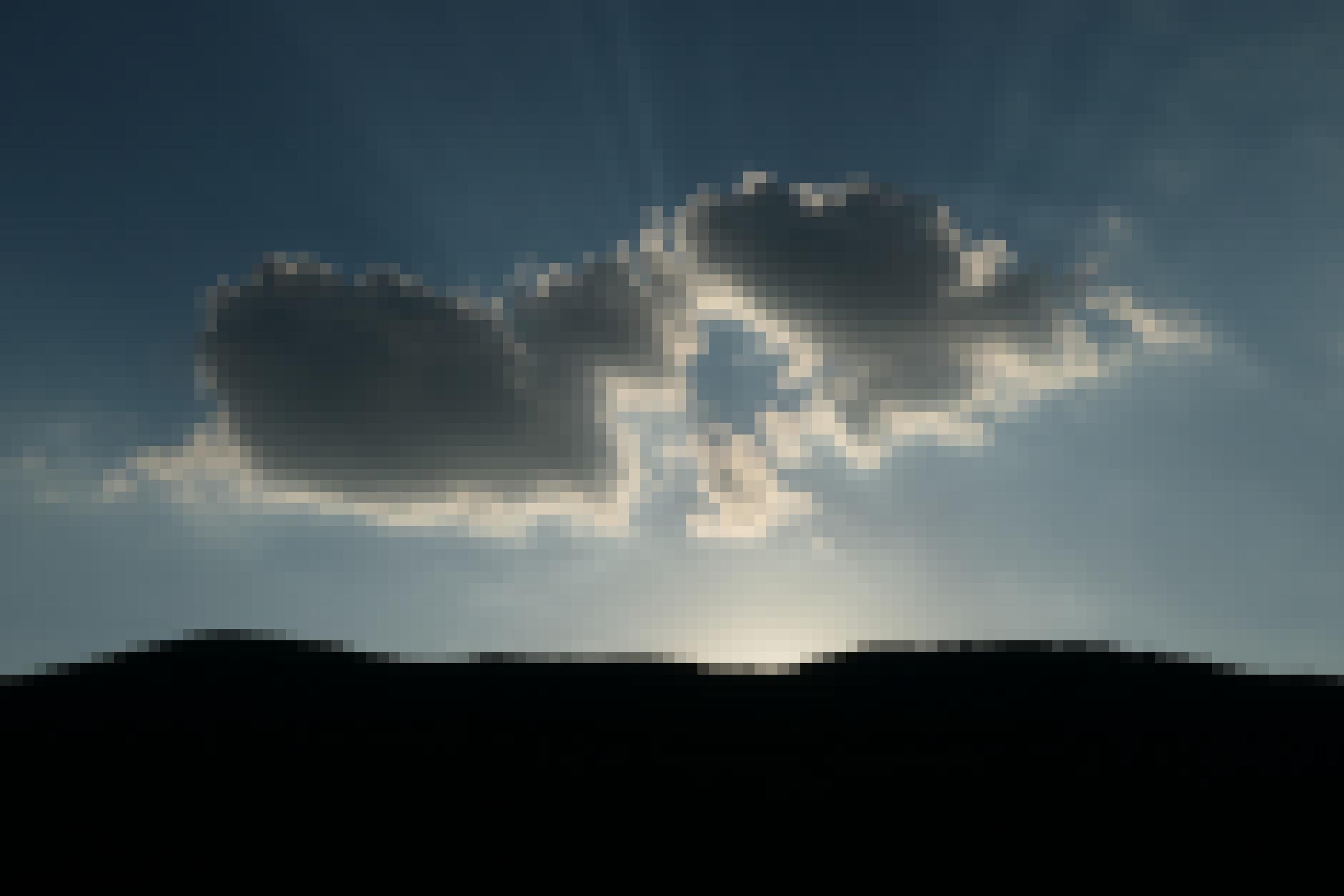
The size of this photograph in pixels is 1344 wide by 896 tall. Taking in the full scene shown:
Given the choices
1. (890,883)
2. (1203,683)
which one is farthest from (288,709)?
(1203,683)

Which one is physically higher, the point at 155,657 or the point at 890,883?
the point at 155,657

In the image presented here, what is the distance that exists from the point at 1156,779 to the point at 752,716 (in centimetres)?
1236

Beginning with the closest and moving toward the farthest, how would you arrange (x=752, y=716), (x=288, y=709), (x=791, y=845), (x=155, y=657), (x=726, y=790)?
1. (x=791, y=845)
2. (x=726, y=790)
3. (x=752, y=716)
4. (x=288, y=709)
5. (x=155, y=657)

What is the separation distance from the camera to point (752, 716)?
25844 mm

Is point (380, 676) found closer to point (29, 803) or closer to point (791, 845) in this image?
point (29, 803)

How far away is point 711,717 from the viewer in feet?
85.3

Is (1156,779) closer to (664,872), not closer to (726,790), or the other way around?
(726,790)

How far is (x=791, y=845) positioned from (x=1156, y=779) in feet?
38.9

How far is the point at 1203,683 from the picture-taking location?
94.7 ft

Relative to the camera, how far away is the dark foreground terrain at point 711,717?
22.4m

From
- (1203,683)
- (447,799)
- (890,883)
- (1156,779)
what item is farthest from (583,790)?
(1203,683)

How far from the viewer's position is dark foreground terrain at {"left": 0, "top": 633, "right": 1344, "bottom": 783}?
2238cm

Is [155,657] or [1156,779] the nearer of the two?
[1156,779]

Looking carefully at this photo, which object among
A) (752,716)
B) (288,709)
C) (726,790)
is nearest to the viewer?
(726,790)
